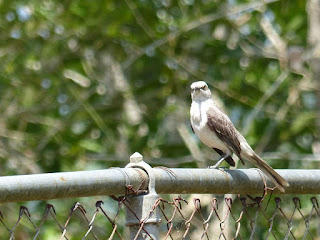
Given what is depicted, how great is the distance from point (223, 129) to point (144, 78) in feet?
10.7

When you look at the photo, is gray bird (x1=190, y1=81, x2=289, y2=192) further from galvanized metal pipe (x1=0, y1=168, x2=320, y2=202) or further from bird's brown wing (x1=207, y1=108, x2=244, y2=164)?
galvanized metal pipe (x1=0, y1=168, x2=320, y2=202)

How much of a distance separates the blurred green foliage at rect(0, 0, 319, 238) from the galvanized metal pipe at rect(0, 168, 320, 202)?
389 centimetres

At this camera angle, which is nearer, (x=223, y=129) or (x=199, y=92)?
(x=223, y=129)

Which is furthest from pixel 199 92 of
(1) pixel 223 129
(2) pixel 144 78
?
(2) pixel 144 78

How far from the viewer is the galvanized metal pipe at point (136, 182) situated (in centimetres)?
277

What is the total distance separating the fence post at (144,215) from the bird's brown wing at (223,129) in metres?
2.54

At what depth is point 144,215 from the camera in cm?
314

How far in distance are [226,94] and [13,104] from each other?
113 inches

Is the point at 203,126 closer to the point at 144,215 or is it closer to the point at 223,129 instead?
the point at 223,129

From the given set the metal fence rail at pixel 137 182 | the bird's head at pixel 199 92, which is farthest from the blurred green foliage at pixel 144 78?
the metal fence rail at pixel 137 182

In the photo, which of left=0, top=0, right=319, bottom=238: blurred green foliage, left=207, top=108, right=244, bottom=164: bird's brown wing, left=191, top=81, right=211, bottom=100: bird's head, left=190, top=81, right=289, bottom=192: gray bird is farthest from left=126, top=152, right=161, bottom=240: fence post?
left=0, top=0, right=319, bottom=238: blurred green foliage

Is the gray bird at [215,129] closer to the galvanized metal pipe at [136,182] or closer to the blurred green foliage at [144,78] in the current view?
the galvanized metal pipe at [136,182]

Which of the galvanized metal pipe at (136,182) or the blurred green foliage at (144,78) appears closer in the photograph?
the galvanized metal pipe at (136,182)

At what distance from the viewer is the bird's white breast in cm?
584
